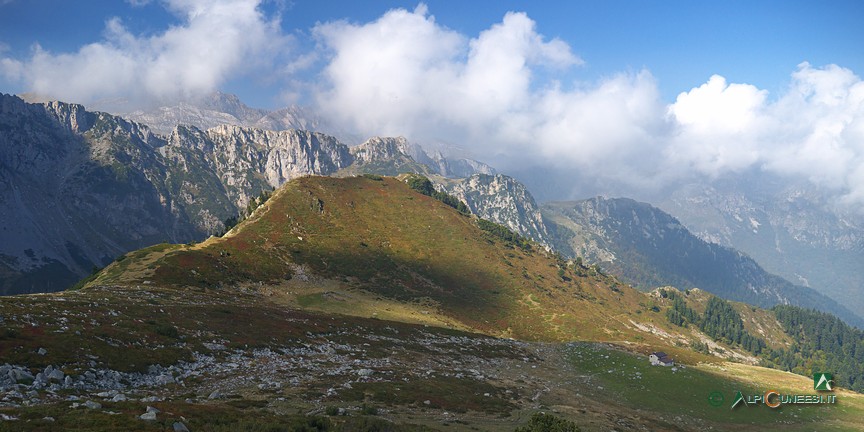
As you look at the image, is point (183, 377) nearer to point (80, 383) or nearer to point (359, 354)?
point (80, 383)

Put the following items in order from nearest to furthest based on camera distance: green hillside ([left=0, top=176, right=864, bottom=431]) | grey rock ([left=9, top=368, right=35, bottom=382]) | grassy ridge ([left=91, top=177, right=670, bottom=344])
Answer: grey rock ([left=9, top=368, right=35, bottom=382]) → green hillside ([left=0, top=176, right=864, bottom=431]) → grassy ridge ([left=91, top=177, right=670, bottom=344])

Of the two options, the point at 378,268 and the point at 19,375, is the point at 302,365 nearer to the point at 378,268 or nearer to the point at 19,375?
the point at 19,375

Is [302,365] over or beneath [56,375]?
beneath

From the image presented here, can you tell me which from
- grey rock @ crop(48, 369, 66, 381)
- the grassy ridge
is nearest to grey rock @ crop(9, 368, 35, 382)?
grey rock @ crop(48, 369, 66, 381)

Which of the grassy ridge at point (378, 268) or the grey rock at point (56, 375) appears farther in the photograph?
the grassy ridge at point (378, 268)

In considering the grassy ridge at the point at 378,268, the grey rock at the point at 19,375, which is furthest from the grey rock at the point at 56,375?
the grassy ridge at the point at 378,268

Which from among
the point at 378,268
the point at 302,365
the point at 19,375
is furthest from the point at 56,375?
the point at 378,268

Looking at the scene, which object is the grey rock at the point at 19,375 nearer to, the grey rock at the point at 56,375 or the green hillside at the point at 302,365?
the green hillside at the point at 302,365

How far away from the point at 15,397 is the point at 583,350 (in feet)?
313

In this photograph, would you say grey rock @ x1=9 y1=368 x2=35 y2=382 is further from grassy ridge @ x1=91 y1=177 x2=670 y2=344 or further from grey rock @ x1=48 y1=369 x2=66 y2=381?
grassy ridge @ x1=91 y1=177 x2=670 y2=344

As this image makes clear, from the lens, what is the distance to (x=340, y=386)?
3925 cm

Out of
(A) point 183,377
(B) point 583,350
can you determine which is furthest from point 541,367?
(A) point 183,377

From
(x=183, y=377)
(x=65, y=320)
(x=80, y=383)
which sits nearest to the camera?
(x=80, y=383)

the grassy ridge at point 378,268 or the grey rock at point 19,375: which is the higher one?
the grassy ridge at point 378,268
